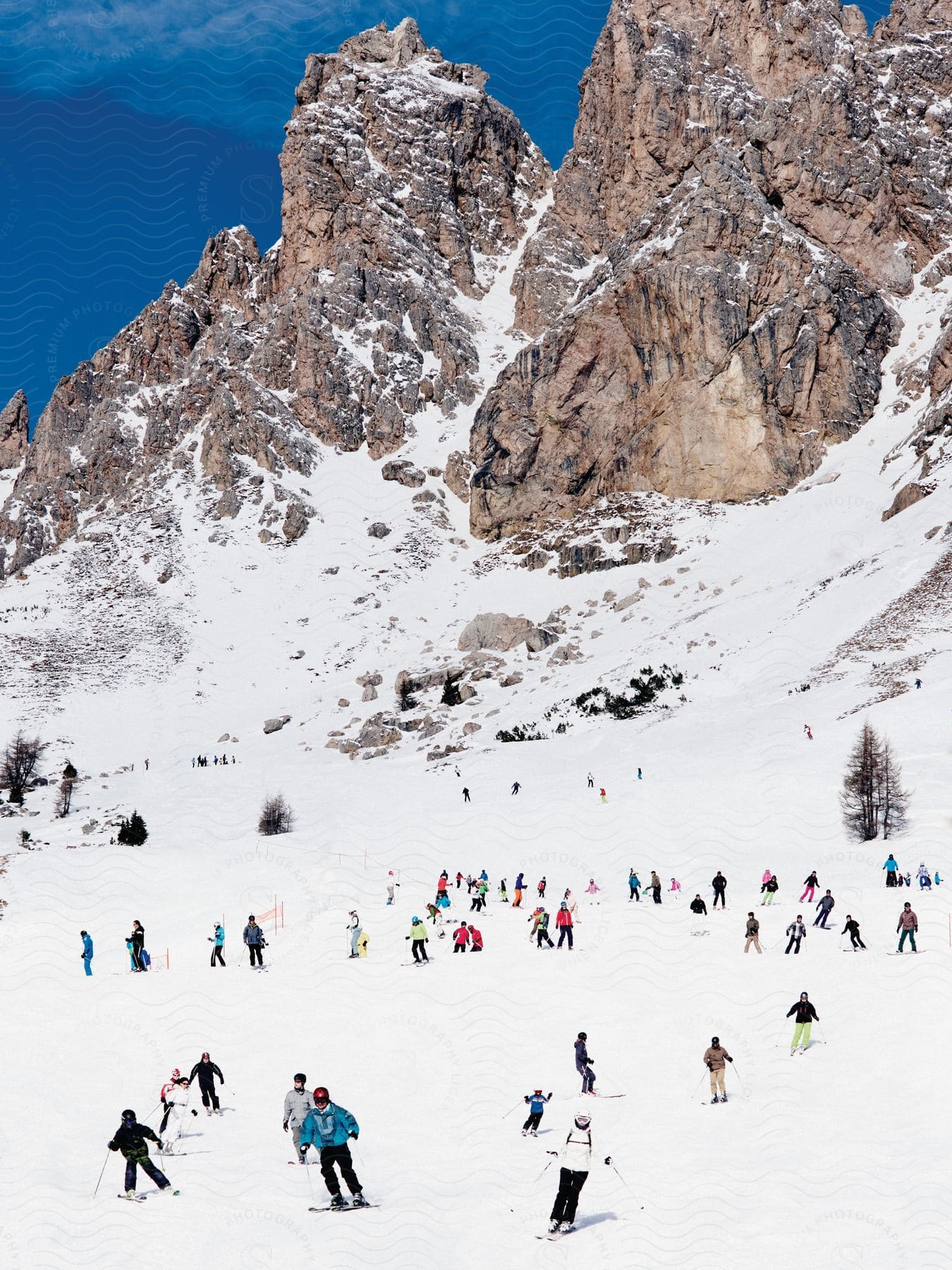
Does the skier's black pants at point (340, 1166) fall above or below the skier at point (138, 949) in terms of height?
below

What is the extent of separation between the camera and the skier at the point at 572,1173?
479 inches

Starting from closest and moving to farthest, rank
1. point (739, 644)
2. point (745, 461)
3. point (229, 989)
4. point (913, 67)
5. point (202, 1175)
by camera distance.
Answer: point (202, 1175), point (229, 989), point (739, 644), point (745, 461), point (913, 67)

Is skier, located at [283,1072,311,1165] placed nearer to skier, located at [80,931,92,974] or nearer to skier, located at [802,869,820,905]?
skier, located at [80,931,92,974]

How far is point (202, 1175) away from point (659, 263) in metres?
121

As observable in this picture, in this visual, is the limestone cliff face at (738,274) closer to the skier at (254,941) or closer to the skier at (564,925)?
the skier at (564,925)

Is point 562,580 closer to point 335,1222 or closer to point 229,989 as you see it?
point 229,989

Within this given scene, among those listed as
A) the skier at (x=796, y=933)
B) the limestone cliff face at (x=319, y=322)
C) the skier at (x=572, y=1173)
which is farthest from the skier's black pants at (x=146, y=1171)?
the limestone cliff face at (x=319, y=322)

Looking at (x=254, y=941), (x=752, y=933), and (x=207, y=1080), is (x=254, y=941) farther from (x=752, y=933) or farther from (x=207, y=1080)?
(x=752, y=933)

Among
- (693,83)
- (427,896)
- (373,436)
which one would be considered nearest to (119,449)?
(373,436)

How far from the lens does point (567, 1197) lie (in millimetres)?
12273

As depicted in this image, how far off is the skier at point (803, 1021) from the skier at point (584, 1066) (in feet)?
11.6

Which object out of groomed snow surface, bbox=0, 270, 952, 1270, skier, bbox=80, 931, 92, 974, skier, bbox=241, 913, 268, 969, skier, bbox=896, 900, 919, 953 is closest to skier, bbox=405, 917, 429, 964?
groomed snow surface, bbox=0, 270, 952, 1270

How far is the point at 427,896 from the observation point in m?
33.6

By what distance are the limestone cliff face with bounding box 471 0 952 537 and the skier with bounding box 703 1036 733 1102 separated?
101622mm
